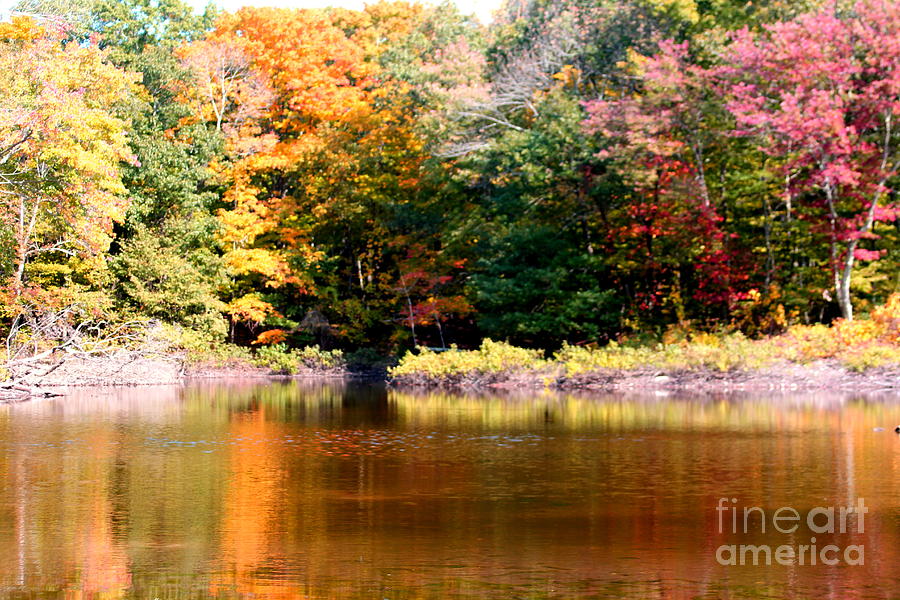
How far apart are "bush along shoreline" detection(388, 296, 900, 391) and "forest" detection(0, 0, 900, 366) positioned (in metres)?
1.67

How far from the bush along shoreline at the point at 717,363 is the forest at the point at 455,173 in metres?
1.67

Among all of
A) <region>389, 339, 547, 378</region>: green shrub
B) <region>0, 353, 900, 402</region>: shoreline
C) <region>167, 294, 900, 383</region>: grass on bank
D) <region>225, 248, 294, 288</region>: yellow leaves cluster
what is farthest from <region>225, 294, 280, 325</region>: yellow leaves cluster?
<region>389, 339, 547, 378</region>: green shrub

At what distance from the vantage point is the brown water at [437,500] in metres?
9.80

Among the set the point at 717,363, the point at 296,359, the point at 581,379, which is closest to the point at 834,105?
the point at 717,363

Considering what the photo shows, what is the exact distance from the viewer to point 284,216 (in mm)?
43219

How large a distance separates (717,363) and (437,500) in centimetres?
1820

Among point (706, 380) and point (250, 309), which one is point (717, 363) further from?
point (250, 309)

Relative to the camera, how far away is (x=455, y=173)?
3978cm

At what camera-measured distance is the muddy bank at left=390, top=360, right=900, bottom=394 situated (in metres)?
28.7

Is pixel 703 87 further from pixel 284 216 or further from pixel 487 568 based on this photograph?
pixel 487 568

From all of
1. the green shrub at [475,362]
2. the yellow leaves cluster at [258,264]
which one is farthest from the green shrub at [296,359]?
the green shrub at [475,362]

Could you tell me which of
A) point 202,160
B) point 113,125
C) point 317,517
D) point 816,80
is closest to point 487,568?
point 317,517

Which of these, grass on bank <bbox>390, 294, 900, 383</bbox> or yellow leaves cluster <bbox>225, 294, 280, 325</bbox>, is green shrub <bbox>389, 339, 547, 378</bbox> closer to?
grass on bank <bbox>390, 294, 900, 383</bbox>

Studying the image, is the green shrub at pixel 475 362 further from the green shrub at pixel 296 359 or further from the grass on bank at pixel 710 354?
the green shrub at pixel 296 359
